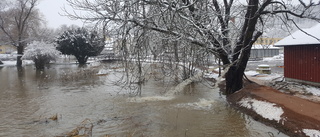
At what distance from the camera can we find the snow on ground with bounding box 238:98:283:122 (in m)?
6.81

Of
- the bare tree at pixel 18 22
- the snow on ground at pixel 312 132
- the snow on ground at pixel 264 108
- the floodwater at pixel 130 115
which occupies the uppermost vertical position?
the bare tree at pixel 18 22

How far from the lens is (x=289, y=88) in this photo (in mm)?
10797

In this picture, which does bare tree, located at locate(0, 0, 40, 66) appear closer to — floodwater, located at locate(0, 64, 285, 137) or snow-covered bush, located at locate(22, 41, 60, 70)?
snow-covered bush, located at locate(22, 41, 60, 70)

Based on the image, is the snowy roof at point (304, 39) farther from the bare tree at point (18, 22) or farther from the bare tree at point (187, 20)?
the bare tree at point (18, 22)

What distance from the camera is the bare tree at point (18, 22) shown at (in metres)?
37.9

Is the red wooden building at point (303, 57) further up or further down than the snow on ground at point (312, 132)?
further up

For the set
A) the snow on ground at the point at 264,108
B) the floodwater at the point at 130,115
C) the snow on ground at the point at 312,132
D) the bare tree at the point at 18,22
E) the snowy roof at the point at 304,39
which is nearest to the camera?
the snow on ground at the point at 312,132

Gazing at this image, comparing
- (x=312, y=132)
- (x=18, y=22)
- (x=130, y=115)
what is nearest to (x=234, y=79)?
(x=130, y=115)

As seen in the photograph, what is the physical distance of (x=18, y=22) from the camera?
4156 cm

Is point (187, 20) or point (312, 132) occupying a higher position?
point (187, 20)

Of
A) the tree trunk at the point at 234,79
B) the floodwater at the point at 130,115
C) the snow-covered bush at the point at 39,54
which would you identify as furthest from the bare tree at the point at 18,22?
the tree trunk at the point at 234,79

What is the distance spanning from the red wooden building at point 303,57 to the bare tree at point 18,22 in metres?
36.5

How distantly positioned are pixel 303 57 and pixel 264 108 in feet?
19.4

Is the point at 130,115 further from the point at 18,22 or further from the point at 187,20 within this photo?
the point at 18,22
